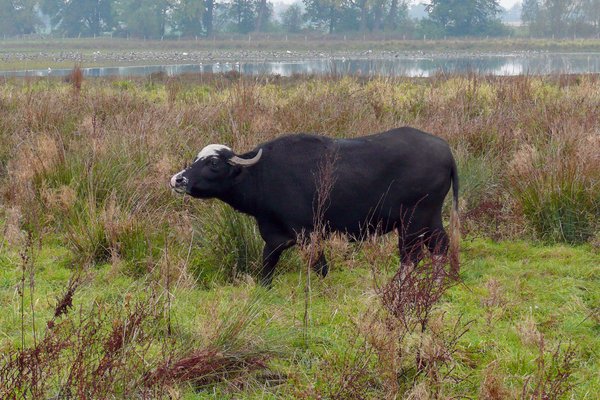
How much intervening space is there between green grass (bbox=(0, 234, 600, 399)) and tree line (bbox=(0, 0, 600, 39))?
68951 mm

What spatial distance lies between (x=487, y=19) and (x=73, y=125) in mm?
70495

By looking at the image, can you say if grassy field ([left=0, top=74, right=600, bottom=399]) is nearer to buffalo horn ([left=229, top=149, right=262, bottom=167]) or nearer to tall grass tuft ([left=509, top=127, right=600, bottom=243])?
tall grass tuft ([left=509, top=127, right=600, bottom=243])

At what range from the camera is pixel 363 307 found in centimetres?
516

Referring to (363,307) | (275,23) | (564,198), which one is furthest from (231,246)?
(275,23)

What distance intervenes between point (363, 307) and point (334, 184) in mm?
1229

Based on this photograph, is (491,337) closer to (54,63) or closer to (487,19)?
(54,63)

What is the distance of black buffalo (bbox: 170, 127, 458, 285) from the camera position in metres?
6.06

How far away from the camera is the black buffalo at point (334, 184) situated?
6.06 meters

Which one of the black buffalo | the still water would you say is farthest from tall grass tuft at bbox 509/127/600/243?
the still water

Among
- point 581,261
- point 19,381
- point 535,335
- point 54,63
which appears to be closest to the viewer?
point 19,381

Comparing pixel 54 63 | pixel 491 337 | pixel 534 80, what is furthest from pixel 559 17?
pixel 491 337

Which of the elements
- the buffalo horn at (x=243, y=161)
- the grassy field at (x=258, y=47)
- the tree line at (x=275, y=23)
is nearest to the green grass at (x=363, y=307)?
the buffalo horn at (x=243, y=161)

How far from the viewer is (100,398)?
3377 millimetres

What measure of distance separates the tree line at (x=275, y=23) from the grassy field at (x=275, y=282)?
6527 cm
